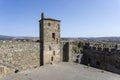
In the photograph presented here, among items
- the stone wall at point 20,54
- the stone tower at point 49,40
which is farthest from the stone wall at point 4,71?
the stone tower at point 49,40

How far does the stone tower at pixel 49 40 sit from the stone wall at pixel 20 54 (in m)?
0.93

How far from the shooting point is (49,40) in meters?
22.5

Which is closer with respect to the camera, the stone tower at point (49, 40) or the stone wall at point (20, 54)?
the stone wall at point (20, 54)

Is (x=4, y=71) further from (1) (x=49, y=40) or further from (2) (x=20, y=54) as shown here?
(1) (x=49, y=40)

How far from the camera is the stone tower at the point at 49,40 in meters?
21.9

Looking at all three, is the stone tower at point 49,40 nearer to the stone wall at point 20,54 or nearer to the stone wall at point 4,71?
the stone wall at point 20,54

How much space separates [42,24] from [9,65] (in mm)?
7510

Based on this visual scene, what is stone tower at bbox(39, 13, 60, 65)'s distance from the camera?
21906 mm

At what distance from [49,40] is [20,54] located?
196 inches

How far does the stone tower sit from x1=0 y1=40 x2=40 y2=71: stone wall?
93 centimetres

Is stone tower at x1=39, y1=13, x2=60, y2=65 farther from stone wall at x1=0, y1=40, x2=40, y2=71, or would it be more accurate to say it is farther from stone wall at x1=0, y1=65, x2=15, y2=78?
stone wall at x1=0, y1=65, x2=15, y2=78

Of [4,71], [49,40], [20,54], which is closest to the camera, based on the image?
[4,71]

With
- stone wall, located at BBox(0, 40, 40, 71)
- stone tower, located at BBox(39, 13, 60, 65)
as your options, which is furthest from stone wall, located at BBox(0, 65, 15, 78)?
stone tower, located at BBox(39, 13, 60, 65)

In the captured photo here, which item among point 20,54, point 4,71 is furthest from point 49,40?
point 4,71
